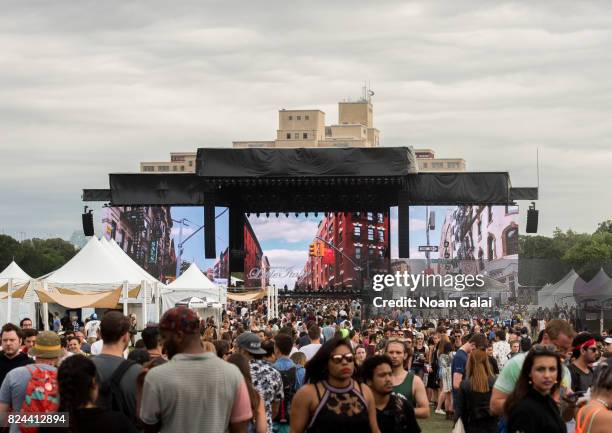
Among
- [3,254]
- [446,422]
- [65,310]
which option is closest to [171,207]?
[65,310]

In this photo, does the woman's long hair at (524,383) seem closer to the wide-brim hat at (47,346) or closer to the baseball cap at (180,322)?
the baseball cap at (180,322)

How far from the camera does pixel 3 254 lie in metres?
114

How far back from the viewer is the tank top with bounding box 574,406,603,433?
625cm

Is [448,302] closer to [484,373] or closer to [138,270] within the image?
[138,270]

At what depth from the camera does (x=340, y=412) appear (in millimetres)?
6934

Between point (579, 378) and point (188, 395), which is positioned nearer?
point (188, 395)

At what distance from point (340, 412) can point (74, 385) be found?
4.85 ft

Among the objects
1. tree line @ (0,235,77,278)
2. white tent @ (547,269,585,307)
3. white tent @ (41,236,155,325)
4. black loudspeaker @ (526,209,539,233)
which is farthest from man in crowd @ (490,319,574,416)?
tree line @ (0,235,77,278)

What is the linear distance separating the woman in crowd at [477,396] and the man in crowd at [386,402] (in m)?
4.20

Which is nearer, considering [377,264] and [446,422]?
[446,422]

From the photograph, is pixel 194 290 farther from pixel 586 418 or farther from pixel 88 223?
pixel 586 418

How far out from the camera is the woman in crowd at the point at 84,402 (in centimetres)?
612

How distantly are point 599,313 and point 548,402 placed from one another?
3625cm

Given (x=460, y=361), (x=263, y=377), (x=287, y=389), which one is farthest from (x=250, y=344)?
(x=460, y=361)
